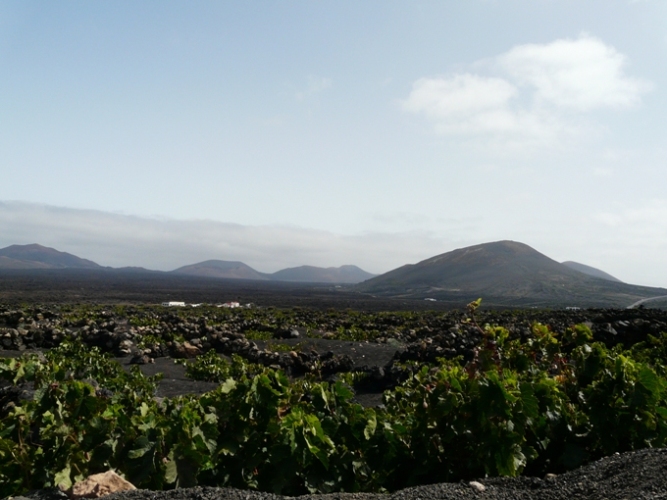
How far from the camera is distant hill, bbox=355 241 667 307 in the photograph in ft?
337

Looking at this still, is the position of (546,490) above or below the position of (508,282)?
below

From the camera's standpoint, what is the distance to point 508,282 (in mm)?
137750

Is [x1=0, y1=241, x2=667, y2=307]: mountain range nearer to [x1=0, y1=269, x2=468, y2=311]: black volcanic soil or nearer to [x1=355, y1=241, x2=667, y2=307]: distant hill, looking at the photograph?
[x1=355, y1=241, x2=667, y2=307]: distant hill

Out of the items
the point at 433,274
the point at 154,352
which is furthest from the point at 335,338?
the point at 433,274

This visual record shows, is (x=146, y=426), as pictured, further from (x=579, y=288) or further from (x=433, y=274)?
(x=433, y=274)

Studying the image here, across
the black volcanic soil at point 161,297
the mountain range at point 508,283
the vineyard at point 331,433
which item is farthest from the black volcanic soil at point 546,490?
the mountain range at point 508,283

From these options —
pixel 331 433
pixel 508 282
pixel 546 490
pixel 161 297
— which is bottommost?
pixel 161 297

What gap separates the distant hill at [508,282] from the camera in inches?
4048

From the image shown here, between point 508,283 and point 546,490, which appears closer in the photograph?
point 546,490

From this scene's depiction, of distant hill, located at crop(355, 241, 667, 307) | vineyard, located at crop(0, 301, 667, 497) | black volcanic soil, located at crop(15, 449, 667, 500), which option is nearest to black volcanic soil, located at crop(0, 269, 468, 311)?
distant hill, located at crop(355, 241, 667, 307)

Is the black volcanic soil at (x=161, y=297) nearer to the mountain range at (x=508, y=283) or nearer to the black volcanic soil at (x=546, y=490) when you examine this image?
the mountain range at (x=508, y=283)

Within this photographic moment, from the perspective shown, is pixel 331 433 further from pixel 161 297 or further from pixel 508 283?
pixel 508 283

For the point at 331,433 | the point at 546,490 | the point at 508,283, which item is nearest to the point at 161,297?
the point at 331,433

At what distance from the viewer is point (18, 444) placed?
495 centimetres
